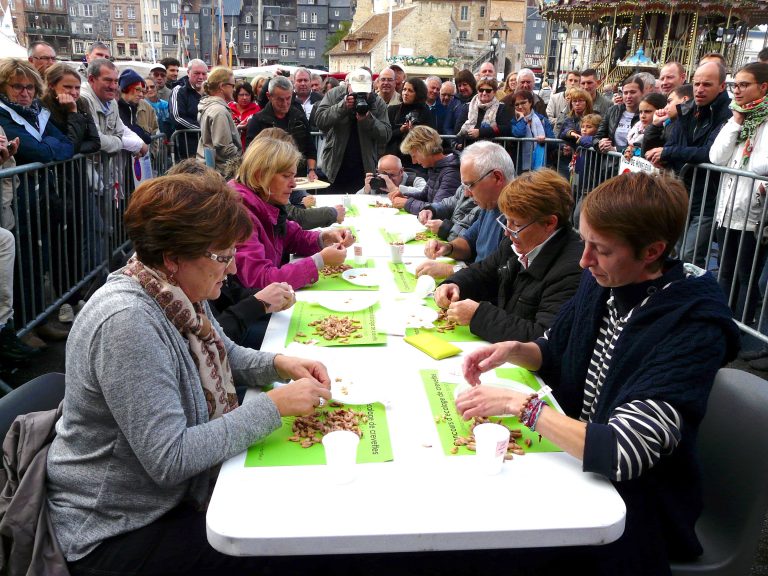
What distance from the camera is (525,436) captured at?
1670 millimetres

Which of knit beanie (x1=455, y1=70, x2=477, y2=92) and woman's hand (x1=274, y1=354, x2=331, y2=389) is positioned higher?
knit beanie (x1=455, y1=70, x2=477, y2=92)

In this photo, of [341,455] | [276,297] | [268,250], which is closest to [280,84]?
[268,250]

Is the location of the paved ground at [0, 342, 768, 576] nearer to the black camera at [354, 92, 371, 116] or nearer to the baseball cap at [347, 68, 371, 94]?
the black camera at [354, 92, 371, 116]

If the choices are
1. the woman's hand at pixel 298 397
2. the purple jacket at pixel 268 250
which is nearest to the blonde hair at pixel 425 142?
the purple jacket at pixel 268 250

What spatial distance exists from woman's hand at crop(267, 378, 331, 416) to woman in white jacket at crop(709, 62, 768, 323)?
143 inches

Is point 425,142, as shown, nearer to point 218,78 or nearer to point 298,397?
point 218,78

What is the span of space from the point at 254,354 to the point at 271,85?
5.58 m

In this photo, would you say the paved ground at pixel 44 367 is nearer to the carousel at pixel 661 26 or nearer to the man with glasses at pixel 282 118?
the man with glasses at pixel 282 118

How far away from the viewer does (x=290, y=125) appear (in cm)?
717

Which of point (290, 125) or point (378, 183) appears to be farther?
point (290, 125)

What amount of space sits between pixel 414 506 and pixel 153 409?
0.63 meters

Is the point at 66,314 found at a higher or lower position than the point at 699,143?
lower

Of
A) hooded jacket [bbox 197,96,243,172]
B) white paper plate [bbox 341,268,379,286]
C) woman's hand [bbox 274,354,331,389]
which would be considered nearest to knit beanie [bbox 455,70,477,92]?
hooded jacket [bbox 197,96,243,172]

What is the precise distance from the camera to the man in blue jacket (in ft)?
15.8
